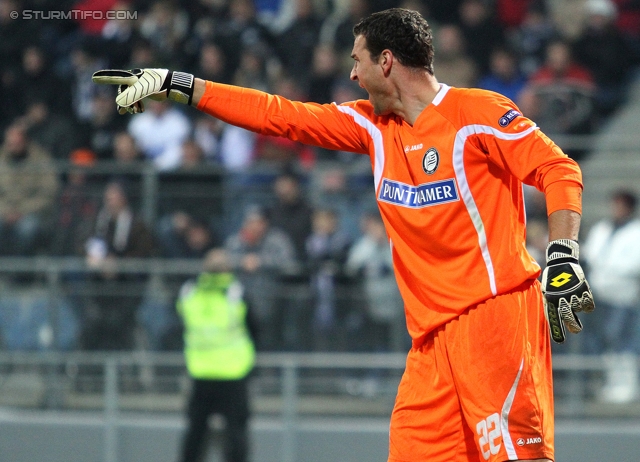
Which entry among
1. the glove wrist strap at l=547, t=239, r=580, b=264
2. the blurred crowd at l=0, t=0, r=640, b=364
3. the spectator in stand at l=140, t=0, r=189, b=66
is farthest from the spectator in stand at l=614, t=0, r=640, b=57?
the glove wrist strap at l=547, t=239, r=580, b=264

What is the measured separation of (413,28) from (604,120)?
7.49 metres

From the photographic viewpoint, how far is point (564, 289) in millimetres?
3316

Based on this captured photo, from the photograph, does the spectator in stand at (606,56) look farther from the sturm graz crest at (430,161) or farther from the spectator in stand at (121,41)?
the sturm graz crest at (430,161)

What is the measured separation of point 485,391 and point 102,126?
8.01m

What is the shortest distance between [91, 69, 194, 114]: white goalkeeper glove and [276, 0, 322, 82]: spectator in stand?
25.0 feet

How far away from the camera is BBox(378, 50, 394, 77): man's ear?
3934mm

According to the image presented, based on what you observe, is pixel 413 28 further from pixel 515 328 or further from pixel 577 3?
pixel 577 3

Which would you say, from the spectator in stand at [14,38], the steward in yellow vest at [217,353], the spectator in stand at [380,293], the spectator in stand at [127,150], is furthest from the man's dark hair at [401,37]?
the spectator in stand at [14,38]

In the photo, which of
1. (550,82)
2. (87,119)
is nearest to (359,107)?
(550,82)

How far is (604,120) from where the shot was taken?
10.9 metres

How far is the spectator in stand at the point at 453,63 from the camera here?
1102cm

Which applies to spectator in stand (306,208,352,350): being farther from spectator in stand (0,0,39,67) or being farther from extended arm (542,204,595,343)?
extended arm (542,204,595,343)

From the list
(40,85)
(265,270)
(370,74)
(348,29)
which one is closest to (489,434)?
(370,74)

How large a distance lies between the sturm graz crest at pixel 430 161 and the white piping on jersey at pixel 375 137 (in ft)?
0.72
